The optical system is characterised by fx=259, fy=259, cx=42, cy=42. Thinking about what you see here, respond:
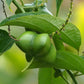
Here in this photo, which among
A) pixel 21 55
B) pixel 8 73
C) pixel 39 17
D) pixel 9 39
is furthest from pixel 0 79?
pixel 39 17

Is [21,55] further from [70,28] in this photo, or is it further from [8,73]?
[70,28]

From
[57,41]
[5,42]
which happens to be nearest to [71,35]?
[57,41]

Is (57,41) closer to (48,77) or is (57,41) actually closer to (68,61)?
(68,61)

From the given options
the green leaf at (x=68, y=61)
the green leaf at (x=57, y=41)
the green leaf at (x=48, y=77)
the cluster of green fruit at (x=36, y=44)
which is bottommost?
the green leaf at (x=48, y=77)

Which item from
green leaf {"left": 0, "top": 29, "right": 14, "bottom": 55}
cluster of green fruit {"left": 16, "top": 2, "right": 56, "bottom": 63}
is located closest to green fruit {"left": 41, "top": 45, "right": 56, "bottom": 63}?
cluster of green fruit {"left": 16, "top": 2, "right": 56, "bottom": 63}

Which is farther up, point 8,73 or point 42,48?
point 42,48

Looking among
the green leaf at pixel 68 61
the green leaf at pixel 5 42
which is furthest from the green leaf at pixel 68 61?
the green leaf at pixel 5 42

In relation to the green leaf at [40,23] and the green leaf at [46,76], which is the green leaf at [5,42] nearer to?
the green leaf at [40,23]

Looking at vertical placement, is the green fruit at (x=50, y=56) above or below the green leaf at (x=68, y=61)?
above

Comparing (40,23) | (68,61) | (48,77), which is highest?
(40,23)

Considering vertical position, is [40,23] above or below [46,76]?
above

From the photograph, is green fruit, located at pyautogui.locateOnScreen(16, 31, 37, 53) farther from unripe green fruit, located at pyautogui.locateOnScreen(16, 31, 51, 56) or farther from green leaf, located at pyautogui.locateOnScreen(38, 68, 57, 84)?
green leaf, located at pyautogui.locateOnScreen(38, 68, 57, 84)
